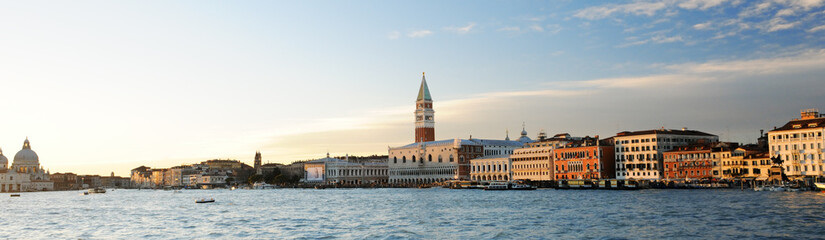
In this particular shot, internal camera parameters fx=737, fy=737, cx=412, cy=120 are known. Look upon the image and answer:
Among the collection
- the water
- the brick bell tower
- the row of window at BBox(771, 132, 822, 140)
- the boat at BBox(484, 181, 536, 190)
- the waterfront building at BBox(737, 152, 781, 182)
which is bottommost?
the water

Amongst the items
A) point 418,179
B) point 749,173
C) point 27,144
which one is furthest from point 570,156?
point 27,144

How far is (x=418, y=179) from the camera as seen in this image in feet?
500

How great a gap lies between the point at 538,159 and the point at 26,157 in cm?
13755

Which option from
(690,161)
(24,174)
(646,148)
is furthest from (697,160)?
(24,174)

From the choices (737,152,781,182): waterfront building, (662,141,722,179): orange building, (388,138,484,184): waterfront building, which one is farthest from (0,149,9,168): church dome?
(737,152,781,182): waterfront building

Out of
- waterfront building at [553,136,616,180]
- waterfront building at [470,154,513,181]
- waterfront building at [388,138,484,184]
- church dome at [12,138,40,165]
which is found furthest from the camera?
church dome at [12,138,40,165]

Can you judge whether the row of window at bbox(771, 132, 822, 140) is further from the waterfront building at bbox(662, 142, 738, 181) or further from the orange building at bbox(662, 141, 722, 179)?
the orange building at bbox(662, 141, 722, 179)

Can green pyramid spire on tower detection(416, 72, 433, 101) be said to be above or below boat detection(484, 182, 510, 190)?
above

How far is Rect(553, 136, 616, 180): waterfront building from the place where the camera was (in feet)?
348

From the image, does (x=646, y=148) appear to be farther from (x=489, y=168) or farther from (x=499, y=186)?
(x=489, y=168)

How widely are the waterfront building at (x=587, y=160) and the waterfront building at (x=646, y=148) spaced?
200 cm

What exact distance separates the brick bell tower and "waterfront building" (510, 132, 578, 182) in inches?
1258

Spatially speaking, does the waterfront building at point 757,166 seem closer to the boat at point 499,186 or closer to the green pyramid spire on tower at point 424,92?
the boat at point 499,186

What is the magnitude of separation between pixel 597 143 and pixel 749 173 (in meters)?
23.6
